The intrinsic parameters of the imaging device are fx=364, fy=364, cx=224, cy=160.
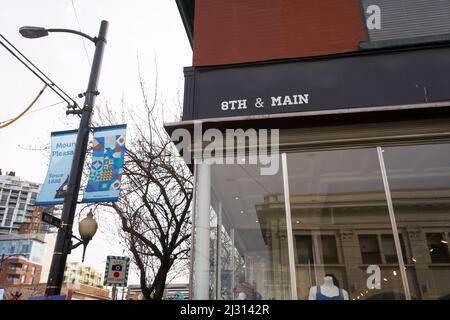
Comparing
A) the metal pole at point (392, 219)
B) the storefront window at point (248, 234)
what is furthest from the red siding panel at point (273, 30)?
the storefront window at point (248, 234)

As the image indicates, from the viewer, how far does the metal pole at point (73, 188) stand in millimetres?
Result: 6648

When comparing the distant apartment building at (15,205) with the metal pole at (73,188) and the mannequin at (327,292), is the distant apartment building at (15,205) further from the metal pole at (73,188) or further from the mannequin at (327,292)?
the mannequin at (327,292)

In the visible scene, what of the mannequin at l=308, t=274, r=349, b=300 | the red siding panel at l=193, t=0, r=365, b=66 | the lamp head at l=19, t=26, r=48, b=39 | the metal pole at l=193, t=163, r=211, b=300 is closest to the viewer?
the metal pole at l=193, t=163, r=211, b=300

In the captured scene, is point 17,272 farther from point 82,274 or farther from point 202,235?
point 202,235

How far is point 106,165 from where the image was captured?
757 centimetres

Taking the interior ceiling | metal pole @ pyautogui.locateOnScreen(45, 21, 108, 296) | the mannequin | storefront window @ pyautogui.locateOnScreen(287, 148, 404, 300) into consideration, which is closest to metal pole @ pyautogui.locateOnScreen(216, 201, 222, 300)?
the interior ceiling

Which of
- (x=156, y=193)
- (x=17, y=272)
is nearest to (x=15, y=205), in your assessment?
(x=17, y=272)

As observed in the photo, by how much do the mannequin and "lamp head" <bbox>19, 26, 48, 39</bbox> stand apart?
833cm

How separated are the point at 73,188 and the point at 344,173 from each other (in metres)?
5.83

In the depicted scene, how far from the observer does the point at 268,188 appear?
8.91 metres

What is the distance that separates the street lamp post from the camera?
667 centimetres

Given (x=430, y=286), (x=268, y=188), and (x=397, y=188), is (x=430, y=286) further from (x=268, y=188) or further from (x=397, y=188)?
(x=268, y=188)

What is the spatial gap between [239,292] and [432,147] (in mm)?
4750

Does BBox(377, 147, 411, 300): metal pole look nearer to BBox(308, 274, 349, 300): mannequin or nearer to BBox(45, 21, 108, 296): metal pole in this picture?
BBox(308, 274, 349, 300): mannequin
